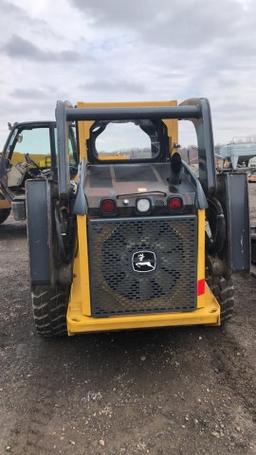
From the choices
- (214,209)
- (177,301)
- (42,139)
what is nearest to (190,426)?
(177,301)

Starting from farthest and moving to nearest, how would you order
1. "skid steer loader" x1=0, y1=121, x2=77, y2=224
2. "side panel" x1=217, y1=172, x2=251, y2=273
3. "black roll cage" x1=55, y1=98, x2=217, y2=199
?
"skid steer loader" x1=0, y1=121, x2=77, y2=224
"side panel" x1=217, y1=172, x2=251, y2=273
"black roll cage" x1=55, y1=98, x2=217, y2=199

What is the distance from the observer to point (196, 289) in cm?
359

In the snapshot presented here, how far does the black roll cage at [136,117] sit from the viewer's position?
3.54 m

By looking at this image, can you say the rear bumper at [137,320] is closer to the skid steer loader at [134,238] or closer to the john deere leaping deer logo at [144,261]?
the skid steer loader at [134,238]

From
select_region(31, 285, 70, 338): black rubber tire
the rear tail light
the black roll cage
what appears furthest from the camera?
select_region(31, 285, 70, 338): black rubber tire

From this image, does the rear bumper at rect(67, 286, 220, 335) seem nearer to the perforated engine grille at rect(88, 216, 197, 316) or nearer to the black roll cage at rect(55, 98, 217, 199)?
the perforated engine grille at rect(88, 216, 197, 316)

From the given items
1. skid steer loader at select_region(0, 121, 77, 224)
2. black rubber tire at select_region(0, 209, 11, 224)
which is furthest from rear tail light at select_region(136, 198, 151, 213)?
black rubber tire at select_region(0, 209, 11, 224)

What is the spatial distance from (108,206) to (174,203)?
49 cm

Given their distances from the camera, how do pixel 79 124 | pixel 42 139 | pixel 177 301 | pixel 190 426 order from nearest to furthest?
1. pixel 190 426
2. pixel 177 301
3. pixel 79 124
4. pixel 42 139

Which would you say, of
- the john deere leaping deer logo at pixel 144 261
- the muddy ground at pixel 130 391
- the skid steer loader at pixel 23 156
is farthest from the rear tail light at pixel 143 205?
the skid steer loader at pixel 23 156

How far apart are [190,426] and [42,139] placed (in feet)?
25.3

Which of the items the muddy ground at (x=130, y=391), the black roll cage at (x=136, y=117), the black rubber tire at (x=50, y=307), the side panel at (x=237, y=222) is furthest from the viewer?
the black rubber tire at (x=50, y=307)

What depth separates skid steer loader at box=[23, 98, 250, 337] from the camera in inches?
137

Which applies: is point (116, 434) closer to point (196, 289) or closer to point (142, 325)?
point (142, 325)
